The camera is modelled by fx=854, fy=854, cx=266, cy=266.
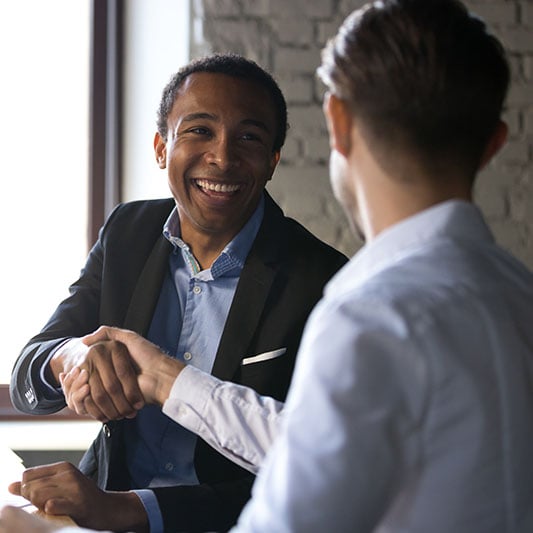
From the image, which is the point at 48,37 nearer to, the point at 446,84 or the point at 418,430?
the point at 446,84

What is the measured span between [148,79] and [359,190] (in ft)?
5.89

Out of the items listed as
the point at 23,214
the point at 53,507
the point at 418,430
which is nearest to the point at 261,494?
the point at 418,430

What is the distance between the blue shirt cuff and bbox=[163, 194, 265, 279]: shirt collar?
45 cm

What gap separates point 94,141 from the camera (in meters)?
2.44

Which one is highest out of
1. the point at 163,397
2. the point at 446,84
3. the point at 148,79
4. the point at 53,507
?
the point at 446,84

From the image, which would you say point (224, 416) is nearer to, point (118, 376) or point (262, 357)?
point (118, 376)

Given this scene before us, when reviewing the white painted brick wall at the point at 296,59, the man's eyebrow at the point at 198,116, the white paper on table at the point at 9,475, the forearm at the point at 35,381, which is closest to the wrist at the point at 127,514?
the white paper on table at the point at 9,475

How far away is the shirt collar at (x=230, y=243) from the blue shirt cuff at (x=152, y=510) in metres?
0.45

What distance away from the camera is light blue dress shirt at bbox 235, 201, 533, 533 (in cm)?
55

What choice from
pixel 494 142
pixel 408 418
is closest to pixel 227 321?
pixel 494 142

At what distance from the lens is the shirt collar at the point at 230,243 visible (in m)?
1.56

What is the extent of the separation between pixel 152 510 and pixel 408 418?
2.49 feet

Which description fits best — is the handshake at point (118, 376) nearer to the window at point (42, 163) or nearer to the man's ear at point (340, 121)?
the man's ear at point (340, 121)

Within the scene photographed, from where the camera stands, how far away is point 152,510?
1228 mm
